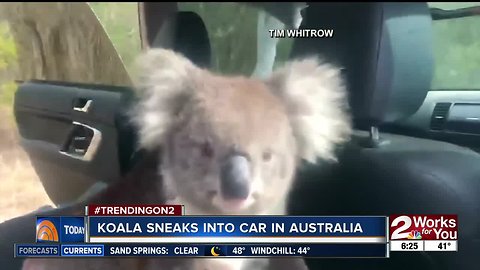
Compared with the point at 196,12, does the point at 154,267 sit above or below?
below

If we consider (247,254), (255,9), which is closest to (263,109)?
(255,9)

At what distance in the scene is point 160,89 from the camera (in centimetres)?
185

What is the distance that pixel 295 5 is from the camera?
1.82 metres

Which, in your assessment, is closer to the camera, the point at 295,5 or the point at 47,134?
the point at 295,5

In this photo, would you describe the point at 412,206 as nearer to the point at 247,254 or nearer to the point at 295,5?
the point at 247,254

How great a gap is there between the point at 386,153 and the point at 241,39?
0.53m

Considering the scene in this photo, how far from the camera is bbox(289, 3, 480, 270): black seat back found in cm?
180

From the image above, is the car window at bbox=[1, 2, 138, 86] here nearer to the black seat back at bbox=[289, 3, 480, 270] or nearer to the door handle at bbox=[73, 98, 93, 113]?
the door handle at bbox=[73, 98, 93, 113]

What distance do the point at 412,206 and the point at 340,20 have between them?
574 mm

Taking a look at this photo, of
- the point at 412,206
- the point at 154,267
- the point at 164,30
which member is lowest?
the point at 154,267

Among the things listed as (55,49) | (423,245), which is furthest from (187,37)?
(423,245)

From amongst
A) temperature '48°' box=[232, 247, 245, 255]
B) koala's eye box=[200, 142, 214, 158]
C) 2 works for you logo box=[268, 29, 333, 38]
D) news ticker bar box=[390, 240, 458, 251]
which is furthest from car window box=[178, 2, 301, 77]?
news ticker bar box=[390, 240, 458, 251]

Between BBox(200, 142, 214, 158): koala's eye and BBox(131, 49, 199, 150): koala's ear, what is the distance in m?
0.12

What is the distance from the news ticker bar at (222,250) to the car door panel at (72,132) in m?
0.16
